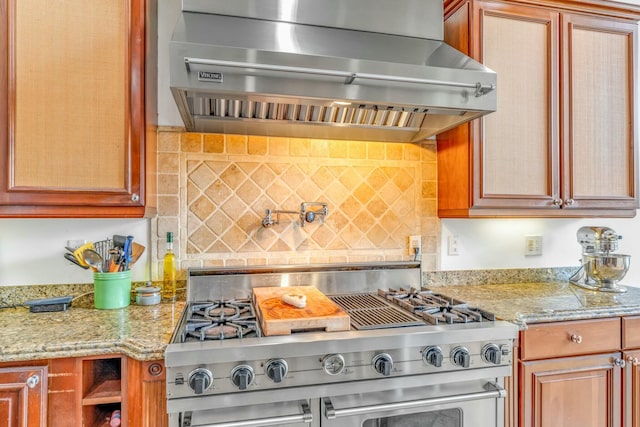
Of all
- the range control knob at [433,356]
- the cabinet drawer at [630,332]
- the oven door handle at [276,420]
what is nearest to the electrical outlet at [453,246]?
the cabinet drawer at [630,332]

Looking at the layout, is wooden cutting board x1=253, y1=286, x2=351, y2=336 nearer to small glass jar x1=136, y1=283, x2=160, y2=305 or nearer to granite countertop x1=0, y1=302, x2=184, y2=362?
granite countertop x1=0, y1=302, x2=184, y2=362

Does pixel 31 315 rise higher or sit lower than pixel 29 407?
higher

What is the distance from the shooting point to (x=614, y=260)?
191cm

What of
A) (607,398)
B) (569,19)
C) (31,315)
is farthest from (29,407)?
(569,19)

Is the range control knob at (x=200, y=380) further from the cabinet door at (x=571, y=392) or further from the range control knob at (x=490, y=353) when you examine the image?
the cabinet door at (x=571, y=392)

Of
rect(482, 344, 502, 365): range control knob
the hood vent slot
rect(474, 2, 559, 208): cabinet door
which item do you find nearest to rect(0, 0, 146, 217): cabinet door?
the hood vent slot

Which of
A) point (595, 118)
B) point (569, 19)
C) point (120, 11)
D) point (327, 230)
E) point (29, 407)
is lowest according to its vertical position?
point (29, 407)

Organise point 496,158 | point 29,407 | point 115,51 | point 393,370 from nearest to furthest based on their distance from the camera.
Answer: point 29,407
point 393,370
point 115,51
point 496,158

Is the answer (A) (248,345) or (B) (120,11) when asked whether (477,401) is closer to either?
(A) (248,345)

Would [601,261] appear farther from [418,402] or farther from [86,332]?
[86,332]

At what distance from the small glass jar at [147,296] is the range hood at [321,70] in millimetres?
757

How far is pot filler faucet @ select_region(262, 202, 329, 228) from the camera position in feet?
6.06

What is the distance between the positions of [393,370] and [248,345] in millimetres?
503

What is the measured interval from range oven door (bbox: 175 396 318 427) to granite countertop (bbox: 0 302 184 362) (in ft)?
0.68
